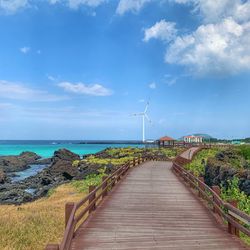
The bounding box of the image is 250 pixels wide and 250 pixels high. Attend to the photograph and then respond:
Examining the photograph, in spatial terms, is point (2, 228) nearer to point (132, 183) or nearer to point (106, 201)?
point (106, 201)

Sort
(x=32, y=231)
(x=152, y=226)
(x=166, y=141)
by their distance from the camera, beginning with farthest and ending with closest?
(x=166, y=141) → (x=32, y=231) → (x=152, y=226)

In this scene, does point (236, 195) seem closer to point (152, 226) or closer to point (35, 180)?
point (152, 226)

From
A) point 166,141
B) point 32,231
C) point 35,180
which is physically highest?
point 166,141

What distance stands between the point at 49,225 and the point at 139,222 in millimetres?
4528

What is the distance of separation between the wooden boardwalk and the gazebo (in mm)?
54687

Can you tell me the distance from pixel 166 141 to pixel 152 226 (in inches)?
2503

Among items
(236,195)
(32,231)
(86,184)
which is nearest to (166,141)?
(86,184)

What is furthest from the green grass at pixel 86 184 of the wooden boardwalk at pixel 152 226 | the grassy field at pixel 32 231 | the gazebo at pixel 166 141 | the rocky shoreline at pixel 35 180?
the gazebo at pixel 166 141

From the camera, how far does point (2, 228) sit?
14156mm

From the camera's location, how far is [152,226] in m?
11.3

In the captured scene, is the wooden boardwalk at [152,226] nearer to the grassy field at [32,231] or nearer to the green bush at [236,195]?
the grassy field at [32,231]

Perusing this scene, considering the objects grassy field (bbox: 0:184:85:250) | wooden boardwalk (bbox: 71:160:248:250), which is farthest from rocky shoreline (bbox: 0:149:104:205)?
wooden boardwalk (bbox: 71:160:248:250)

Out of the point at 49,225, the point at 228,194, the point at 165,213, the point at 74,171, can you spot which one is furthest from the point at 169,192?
the point at 74,171

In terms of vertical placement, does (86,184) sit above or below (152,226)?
below
